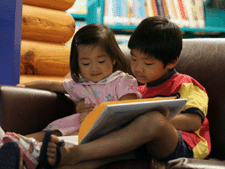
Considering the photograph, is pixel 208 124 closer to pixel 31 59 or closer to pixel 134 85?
pixel 134 85

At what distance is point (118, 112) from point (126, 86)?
63cm

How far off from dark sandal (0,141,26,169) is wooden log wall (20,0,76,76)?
1605 mm

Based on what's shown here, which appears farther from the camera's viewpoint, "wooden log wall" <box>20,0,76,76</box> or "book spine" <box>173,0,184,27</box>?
"book spine" <box>173,0,184,27</box>

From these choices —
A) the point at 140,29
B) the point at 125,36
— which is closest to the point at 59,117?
the point at 140,29

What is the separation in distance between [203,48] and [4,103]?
928 mm

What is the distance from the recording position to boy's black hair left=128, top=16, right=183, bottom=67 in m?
1.21

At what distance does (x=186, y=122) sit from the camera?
1.05 meters

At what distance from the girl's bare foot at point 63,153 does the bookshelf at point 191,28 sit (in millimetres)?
1994

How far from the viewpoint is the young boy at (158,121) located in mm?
851

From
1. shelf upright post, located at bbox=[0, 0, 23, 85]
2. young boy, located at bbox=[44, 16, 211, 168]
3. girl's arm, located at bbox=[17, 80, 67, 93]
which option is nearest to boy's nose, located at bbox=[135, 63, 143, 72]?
young boy, located at bbox=[44, 16, 211, 168]

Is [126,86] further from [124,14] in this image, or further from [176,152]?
[124,14]

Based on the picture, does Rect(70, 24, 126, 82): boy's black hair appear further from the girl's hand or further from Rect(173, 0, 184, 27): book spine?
Rect(173, 0, 184, 27): book spine

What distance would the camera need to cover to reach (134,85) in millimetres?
1401

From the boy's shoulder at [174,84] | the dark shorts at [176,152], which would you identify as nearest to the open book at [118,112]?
the dark shorts at [176,152]
